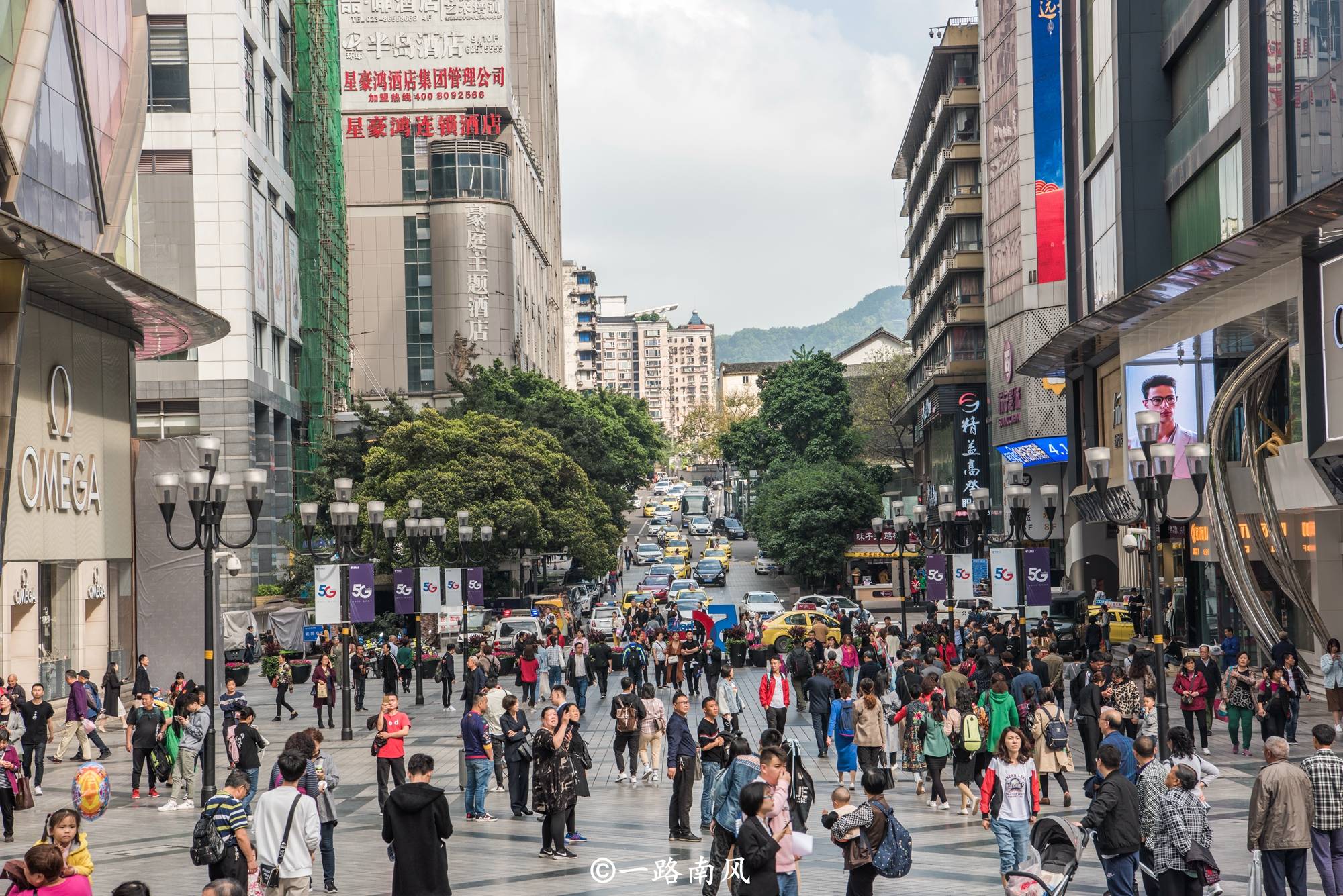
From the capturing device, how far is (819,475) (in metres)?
70.9

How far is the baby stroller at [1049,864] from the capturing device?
31.9ft

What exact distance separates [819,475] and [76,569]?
A: 42.9 metres

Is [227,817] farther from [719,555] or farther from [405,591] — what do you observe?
[719,555]

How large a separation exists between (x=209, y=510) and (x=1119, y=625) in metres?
30.5

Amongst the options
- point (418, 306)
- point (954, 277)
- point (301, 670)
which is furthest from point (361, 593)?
point (418, 306)

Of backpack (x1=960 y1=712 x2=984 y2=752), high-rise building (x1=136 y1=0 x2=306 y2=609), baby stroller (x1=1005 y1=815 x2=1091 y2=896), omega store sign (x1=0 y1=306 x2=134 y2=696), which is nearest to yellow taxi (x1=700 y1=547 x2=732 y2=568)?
high-rise building (x1=136 y1=0 x2=306 y2=609)

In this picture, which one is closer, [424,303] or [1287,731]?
[1287,731]

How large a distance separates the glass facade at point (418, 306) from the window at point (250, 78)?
40.9 meters

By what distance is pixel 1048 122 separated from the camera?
57406 millimetres

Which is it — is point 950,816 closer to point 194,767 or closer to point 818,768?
point 818,768

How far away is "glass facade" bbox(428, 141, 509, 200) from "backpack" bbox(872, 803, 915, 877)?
286 feet

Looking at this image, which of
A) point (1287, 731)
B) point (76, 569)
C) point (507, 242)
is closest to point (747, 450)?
point (507, 242)

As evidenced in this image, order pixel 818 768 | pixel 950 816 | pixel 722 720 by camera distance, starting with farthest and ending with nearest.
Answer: pixel 818 768, pixel 722 720, pixel 950 816

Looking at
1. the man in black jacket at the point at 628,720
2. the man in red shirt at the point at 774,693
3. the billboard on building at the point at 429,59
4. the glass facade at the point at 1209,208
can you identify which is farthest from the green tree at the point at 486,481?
the billboard on building at the point at 429,59
